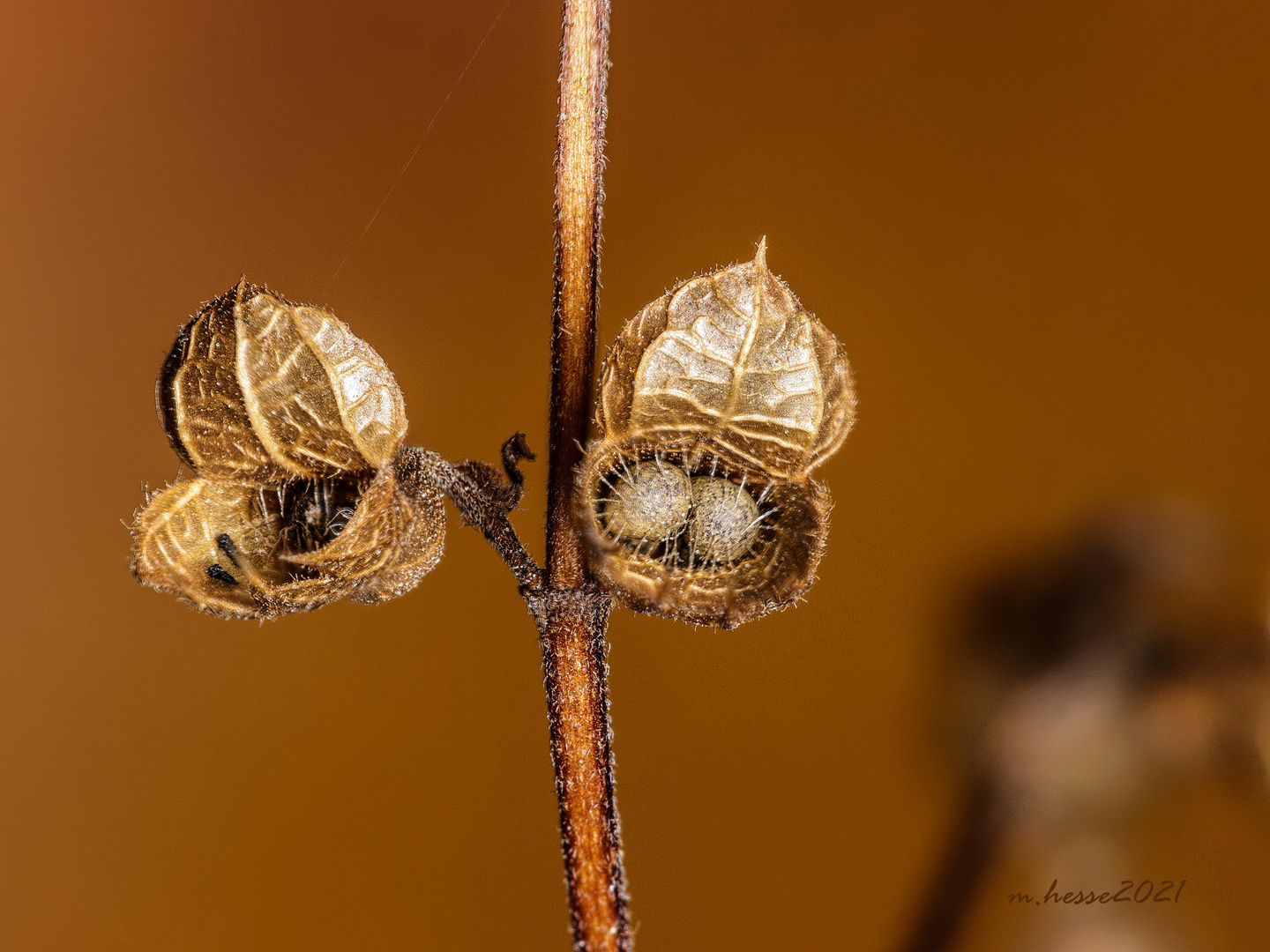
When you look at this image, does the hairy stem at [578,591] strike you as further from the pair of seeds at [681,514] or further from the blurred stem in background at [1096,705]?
the blurred stem in background at [1096,705]

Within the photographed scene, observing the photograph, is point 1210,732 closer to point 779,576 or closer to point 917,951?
point 917,951
